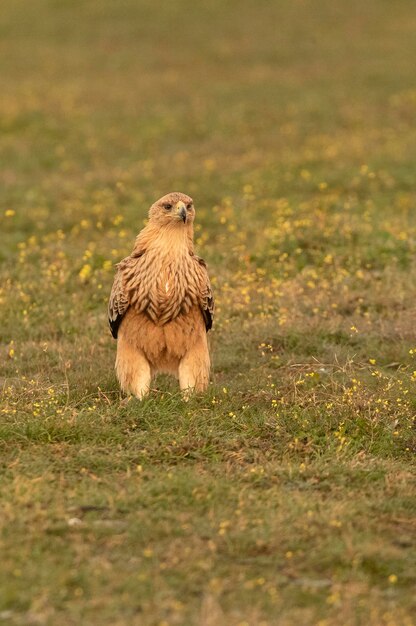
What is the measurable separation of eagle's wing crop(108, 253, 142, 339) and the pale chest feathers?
0.05ft

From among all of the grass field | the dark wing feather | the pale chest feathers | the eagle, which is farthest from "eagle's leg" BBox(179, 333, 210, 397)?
the dark wing feather

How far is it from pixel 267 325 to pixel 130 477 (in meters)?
3.98

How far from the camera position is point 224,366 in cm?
1047

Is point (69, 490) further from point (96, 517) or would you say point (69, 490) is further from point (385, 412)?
point (385, 412)

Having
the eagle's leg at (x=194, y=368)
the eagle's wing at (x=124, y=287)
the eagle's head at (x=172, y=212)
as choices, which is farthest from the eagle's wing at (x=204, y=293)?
the eagle's wing at (x=124, y=287)

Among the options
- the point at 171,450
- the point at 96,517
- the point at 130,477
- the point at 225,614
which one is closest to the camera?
the point at 225,614

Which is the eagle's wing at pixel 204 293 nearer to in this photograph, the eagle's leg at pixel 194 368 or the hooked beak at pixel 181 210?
the eagle's leg at pixel 194 368

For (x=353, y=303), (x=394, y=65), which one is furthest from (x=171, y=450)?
(x=394, y=65)

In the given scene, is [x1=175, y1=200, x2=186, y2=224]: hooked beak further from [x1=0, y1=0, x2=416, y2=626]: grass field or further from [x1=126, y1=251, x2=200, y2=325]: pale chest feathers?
[x1=0, y1=0, x2=416, y2=626]: grass field

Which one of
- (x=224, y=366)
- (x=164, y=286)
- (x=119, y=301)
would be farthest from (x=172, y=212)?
(x=224, y=366)

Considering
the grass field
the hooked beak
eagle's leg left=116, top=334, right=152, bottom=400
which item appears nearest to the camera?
the grass field

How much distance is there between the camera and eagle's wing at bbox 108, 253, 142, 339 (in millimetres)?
9172

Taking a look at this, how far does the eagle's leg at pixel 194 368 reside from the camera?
924 cm

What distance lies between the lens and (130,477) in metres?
7.55
